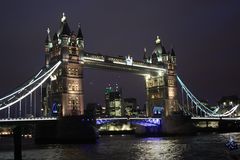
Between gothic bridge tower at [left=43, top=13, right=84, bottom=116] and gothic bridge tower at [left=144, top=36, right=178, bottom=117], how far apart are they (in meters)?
25.2

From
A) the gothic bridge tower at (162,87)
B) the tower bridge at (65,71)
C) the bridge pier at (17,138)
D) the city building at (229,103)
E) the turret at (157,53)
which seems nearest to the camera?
the bridge pier at (17,138)

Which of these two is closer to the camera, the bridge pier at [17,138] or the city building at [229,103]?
the bridge pier at [17,138]

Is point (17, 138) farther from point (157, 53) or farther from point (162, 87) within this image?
point (157, 53)

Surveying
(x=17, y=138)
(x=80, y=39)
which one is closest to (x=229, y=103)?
(x=80, y=39)

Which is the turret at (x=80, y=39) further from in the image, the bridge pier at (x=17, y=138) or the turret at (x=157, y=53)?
the bridge pier at (x=17, y=138)

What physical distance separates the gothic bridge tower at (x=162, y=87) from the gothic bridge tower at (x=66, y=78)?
25.2 metres

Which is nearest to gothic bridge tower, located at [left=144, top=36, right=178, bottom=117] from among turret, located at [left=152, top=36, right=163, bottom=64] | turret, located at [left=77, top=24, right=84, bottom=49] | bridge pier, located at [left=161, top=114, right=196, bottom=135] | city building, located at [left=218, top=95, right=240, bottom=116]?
turret, located at [left=152, top=36, right=163, bottom=64]

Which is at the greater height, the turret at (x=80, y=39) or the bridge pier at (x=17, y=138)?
the turret at (x=80, y=39)

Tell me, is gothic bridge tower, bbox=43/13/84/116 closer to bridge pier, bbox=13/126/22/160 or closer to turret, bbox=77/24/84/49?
turret, bbox=77/24/84/49

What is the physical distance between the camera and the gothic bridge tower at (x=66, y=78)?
7019 centimetres

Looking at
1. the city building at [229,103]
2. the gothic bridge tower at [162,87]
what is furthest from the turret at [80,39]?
the city building at [229,103]

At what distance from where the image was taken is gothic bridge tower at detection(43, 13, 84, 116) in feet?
230

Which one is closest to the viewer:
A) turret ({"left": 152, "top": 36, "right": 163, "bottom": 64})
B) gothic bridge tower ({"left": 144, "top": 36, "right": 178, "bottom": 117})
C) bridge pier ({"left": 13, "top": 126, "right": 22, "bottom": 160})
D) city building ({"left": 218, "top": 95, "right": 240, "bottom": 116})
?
bridge pier ({"left": 13, "top": 126, "right": 22, "bottom": 160})

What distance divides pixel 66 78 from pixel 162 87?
94.2ft
